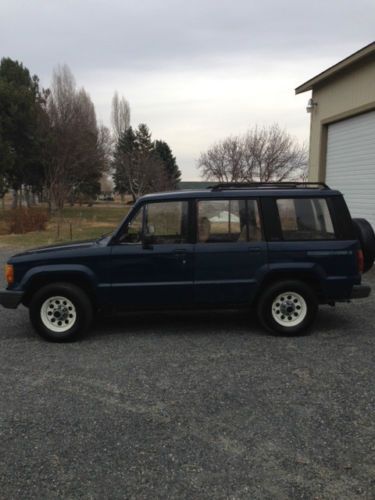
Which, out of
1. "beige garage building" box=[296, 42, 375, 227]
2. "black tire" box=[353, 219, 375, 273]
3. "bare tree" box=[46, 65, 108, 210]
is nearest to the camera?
"black tire" box=[353, 219, 375, 273]

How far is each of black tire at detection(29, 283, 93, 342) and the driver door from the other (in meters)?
0.38

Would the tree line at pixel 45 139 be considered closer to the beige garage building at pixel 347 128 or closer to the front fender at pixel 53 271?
the beige garage building at pixel 347 128

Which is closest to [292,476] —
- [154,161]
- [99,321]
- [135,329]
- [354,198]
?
[135,329]

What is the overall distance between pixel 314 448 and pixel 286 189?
322cm

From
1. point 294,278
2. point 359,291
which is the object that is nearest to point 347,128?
point 359,291

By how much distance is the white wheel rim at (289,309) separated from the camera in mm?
5274

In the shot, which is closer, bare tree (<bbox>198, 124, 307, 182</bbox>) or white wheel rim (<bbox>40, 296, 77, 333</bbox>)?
white wheel rim (<bbox>40, 296, 77, 333</bbox>)

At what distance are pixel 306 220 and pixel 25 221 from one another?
56.1 feet

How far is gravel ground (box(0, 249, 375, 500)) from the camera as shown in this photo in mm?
2645

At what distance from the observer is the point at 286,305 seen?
529cm

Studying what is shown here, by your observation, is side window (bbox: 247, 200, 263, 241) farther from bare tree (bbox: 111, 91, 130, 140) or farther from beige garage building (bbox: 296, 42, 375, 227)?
bare tree (bbox: 111, 91, 130, 140)

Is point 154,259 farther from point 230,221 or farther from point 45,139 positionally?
point 45,139

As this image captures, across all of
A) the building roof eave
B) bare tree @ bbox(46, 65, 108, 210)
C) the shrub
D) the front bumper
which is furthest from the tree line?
the front bumper

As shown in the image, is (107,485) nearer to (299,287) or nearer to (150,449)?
(150,449)
